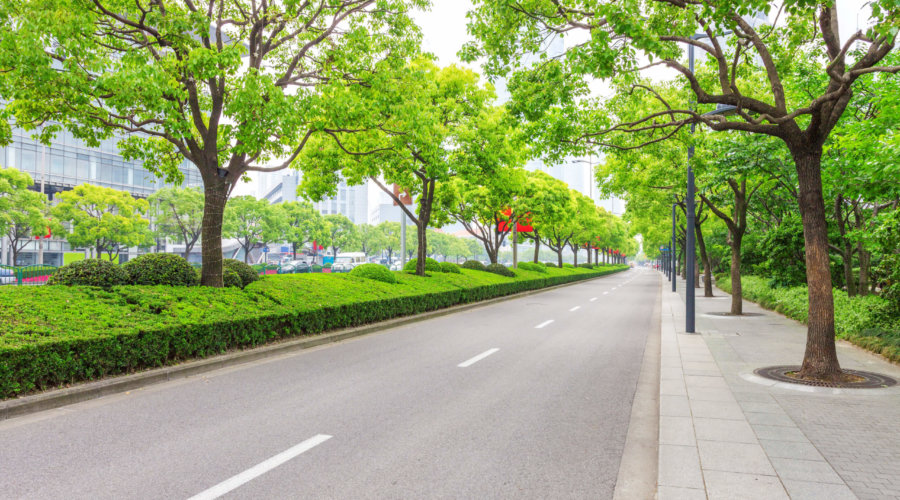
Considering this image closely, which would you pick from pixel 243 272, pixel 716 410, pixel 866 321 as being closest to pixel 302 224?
pixel 243 272

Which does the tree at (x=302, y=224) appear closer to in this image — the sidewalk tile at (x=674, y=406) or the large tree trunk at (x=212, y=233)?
the large tree trunk at (x=212, y=233)

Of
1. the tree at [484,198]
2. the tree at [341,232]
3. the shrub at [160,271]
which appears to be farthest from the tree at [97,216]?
the tree at [341,232]

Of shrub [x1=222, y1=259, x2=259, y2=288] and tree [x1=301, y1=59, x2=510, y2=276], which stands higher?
tree [x1=301, y1=59, x2=510, y2=276]

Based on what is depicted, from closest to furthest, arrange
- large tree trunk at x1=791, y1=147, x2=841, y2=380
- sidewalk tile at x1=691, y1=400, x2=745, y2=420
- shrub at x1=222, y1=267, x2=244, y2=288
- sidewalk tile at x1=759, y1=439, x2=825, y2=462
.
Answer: sidewalk tile at x1=759, y1=439, x2=825, y2=462 → sidewalk tile at x1=691, y1=400, x2=745, y2=420 → large tree trunk at x1=791, y1=147, x2=841, y2=380 → shrub at x1=222, y1=267, x2=244, y2=288

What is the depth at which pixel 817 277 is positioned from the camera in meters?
7.41

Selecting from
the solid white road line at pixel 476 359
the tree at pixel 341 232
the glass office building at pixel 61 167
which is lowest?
the solid white road line at pixel 476 359

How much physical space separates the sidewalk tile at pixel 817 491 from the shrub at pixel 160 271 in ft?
34.5

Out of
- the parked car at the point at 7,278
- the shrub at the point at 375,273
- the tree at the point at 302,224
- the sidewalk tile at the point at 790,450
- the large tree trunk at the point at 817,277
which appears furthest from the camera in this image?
the tree at the point at 302,224

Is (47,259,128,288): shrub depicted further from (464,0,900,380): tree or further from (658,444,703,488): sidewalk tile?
(658,444,703,488): sidewalk tile

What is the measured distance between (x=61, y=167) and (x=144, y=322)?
191ft

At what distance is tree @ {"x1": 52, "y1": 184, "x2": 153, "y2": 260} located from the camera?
37.4 m

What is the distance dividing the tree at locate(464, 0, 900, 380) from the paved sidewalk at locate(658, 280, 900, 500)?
1204mm

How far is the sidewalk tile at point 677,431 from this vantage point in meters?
4.91

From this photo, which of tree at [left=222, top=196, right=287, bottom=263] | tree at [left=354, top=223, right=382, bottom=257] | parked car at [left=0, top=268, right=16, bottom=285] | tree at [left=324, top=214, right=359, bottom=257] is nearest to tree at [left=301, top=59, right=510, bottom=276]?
parked car at [left=0, top=268, right=16, bottom=285]
